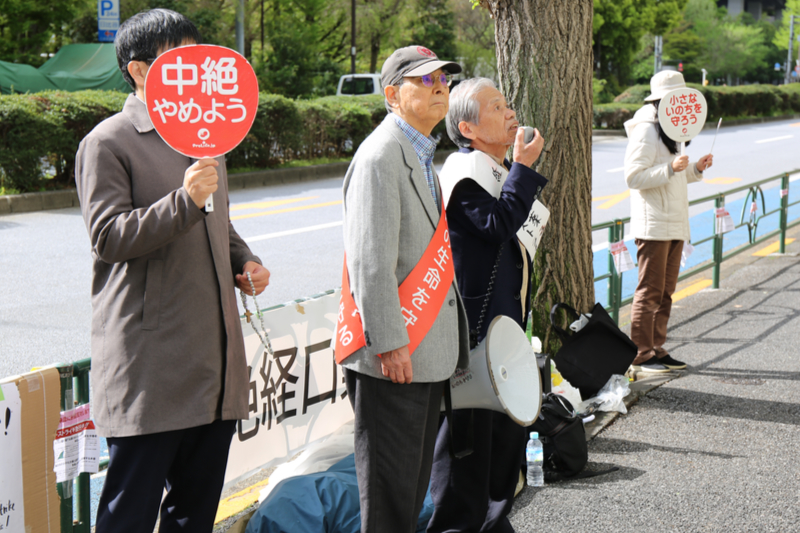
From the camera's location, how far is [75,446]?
266 centimetres

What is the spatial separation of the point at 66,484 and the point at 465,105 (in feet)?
6.37

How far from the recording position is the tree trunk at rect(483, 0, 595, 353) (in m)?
4.57

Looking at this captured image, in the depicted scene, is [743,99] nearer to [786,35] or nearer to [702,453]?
[702,453]

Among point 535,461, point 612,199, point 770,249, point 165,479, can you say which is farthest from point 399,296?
point 612,199

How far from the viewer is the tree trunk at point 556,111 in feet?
15.0

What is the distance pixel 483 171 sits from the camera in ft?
9.96

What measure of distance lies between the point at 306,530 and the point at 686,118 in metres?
3.46

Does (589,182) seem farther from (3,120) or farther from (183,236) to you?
(3,120)

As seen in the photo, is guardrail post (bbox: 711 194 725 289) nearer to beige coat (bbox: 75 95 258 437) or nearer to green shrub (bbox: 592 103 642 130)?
beige coat (bbox: 75 95 258 437)

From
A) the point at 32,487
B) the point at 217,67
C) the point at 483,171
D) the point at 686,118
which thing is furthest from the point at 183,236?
the point at 686,118

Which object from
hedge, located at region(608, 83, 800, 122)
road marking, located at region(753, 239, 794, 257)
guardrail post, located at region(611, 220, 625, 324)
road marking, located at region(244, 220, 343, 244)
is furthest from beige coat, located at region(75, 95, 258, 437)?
hedge, located at region(608, 83, 800, 122)

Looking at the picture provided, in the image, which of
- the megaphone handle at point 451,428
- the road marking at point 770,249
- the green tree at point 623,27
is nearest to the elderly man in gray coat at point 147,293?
the megaphone handle at point 451,428

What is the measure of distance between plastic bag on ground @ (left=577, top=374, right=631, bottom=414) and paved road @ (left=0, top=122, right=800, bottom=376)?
11.0 ft

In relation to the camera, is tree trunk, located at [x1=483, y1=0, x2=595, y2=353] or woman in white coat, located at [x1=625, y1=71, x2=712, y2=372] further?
woman in white coat, located at [x1=625, y1=71, x2=712, y2=372]
